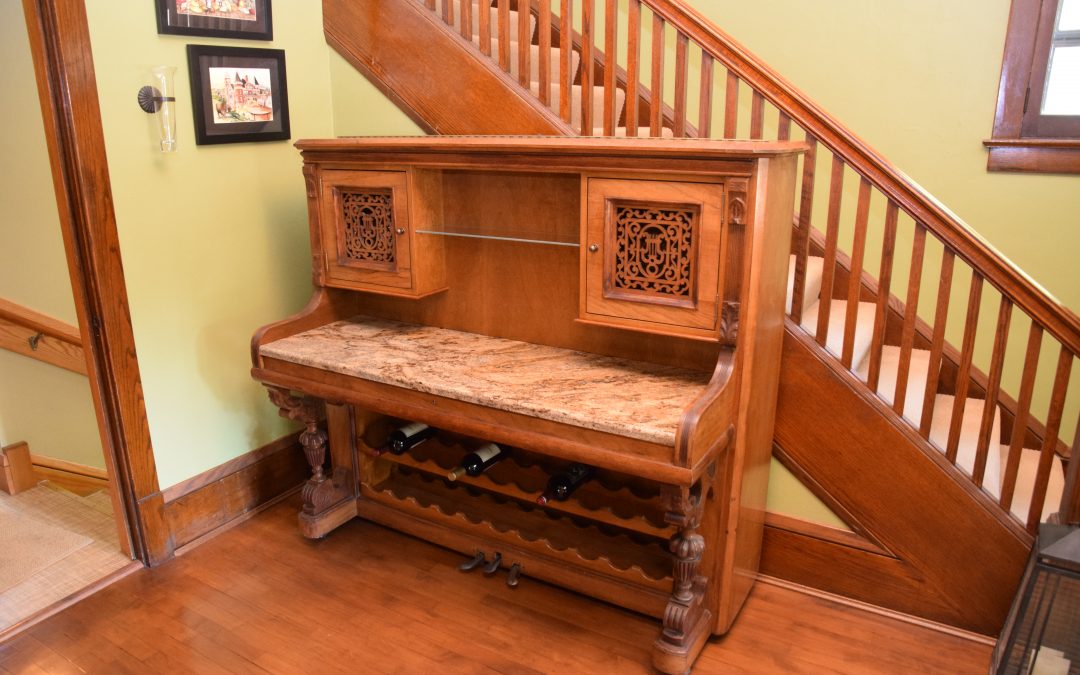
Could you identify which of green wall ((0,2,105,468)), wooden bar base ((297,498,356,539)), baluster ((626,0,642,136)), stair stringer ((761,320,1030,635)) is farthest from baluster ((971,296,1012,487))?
green wall ((0,2,105,468))

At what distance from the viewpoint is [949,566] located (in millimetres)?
2414

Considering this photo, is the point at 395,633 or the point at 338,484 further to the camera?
the point at 338,484

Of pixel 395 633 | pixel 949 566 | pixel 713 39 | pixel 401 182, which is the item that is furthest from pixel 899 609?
pixel 401 182

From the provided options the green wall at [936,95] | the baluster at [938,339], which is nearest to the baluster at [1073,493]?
the baluster at [938,339]

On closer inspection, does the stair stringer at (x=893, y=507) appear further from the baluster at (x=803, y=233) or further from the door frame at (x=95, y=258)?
the door frame at (x=95, y=258)

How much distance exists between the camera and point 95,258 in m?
2.53

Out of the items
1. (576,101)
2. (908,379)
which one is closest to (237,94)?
(576,101)

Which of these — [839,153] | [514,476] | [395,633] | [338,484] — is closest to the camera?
[839,153]

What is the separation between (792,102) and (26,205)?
2973mm

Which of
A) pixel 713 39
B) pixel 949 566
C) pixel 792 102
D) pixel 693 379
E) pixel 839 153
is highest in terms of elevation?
pixel 713 39

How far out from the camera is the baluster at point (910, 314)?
225 cm

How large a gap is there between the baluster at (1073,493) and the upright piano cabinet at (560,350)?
2.67ft

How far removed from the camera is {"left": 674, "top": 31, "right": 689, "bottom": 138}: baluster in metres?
2.41

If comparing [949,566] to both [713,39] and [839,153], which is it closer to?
[839,153]
